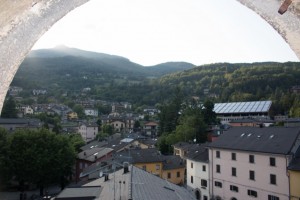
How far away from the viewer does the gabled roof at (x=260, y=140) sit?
23.0 meters

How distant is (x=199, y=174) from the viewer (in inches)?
1176

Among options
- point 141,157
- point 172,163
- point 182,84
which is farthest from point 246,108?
point 182,84

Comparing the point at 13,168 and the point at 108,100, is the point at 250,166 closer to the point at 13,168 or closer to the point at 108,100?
the point at 13,168

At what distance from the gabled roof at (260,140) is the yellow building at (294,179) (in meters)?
0.99

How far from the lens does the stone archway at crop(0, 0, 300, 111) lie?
212 centimetres

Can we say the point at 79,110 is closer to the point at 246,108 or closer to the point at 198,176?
the point at 246,108

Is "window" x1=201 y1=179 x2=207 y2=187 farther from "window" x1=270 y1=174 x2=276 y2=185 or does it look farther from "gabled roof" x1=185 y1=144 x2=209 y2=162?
"window" x1=270 y1=174 x2=276 y2=185

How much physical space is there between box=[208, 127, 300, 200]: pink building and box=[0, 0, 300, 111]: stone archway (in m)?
21.3

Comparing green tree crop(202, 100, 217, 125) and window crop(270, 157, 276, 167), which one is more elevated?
green tree crop(202, 100, 217, 125)

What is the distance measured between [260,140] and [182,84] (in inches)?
4507

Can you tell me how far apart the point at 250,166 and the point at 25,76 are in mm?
148542

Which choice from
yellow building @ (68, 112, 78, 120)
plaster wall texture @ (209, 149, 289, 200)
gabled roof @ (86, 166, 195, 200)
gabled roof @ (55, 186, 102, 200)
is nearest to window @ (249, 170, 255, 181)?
plaster wall texture @ (209, 149, 289, 200)

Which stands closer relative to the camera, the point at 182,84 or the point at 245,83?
the point at 245,83

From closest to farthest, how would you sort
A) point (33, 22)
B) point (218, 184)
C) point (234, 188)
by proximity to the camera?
point (33, 22) < point (234, 188) < point (218, 184)
